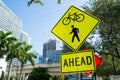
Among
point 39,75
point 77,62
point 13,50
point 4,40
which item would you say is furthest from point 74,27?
point 39,75

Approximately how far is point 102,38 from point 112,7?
4.05 meters

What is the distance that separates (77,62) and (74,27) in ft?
2.58

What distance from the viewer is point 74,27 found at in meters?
5.00

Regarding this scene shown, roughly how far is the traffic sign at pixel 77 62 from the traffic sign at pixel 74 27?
0.17 meters

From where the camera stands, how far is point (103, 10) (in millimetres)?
26125

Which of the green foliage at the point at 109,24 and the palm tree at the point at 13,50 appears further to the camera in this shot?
the palm tree at the point at 13,50

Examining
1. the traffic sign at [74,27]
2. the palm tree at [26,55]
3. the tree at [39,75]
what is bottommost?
the tree at [39,75]

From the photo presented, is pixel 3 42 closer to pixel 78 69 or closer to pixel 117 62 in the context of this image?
pixel 117 62

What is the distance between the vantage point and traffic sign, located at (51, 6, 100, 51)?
4.85 meters

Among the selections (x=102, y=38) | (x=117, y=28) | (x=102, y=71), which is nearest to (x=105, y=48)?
(x=102, y=38)

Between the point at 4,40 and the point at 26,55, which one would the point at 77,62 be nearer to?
the point at 4,40

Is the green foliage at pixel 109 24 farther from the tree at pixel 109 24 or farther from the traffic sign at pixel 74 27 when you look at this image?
the traffic sign at pixel 74 27

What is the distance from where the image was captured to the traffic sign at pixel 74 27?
485 centimetres

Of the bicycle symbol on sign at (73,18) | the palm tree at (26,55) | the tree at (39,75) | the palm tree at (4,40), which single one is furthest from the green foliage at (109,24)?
the tree at (39,75)
